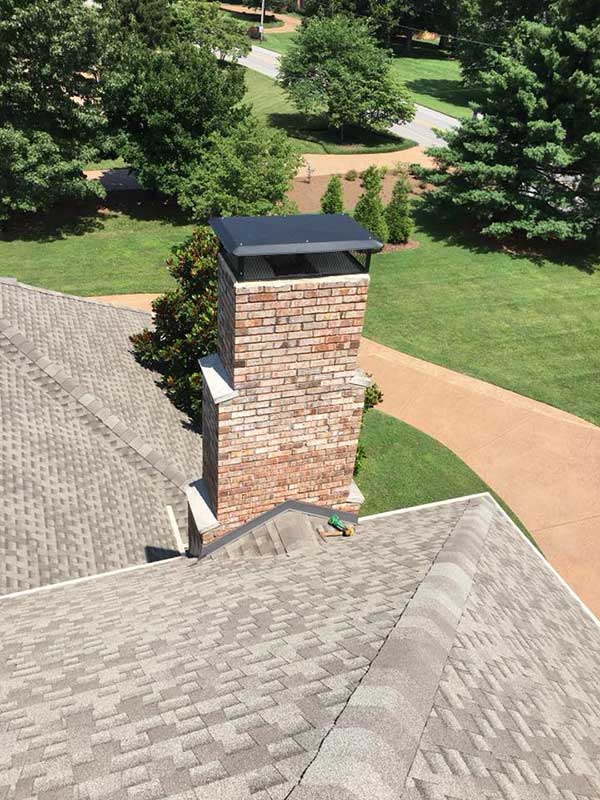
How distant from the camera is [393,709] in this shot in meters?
4.15

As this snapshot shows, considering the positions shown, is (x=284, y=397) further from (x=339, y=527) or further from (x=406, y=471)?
(x=406, y=471)

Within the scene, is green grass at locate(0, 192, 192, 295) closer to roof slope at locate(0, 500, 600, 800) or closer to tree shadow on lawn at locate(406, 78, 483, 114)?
roof slope at locate(0, 500, 600, 800)

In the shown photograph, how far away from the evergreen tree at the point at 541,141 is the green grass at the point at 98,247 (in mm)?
15536

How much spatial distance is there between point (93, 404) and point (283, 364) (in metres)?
7.78

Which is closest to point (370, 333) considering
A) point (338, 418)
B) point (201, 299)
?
point (201, 299)

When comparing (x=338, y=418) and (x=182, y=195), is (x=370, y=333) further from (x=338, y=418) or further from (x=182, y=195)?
(x=338, y=418)

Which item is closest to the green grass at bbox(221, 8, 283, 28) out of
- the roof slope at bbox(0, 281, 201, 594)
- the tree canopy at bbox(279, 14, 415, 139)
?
the tree canopy at bbox(279, 14, 415, 139)

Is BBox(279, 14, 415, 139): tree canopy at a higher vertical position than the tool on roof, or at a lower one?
higher

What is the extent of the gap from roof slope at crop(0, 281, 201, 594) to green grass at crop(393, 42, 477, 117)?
165 feet

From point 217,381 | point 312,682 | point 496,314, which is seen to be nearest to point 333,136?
point 496,314

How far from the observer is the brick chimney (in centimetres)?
639

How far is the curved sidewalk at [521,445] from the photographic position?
16094mm

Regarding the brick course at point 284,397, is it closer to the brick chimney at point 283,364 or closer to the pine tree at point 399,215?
the brick chimney at point 283,364

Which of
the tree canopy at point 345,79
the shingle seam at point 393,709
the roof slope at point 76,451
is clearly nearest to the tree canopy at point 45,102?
the roof slope at point 76,451
